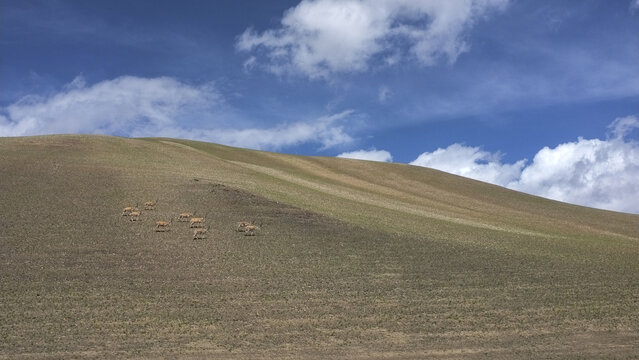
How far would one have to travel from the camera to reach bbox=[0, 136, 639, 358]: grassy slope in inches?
829

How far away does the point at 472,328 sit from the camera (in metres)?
22.9

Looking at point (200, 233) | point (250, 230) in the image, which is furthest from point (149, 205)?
point (250, 230)

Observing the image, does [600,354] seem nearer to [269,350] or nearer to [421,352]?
[421,352]

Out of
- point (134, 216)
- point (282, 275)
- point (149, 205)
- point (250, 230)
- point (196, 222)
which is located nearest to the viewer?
point (282, 275)

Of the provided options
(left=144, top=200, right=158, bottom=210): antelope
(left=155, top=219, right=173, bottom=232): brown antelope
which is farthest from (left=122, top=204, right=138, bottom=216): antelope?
(left=155, top=219, right=173, bottom=232): brown antelope

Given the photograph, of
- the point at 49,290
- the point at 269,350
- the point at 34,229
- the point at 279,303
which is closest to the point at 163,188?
the point at 34,229

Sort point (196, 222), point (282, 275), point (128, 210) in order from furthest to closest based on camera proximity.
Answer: point (128, 210), point (196, 222), point (282, 275)

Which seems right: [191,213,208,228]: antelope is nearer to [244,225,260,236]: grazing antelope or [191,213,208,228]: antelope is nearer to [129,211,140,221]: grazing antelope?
[244,225,260,236]: grazing antelope

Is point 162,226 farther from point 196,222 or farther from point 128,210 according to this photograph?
point 128,210

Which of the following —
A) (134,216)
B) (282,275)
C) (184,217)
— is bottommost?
(282,275)

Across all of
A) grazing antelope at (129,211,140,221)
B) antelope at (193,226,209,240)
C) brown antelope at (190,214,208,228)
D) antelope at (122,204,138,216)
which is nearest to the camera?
antelope at (193,226,209,240)

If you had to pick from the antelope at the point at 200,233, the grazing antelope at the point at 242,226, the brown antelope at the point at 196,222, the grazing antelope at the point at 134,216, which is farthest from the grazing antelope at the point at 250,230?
the grazing antelope at the point at 134,216

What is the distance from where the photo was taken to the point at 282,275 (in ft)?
95.8

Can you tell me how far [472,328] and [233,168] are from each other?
44.9 meters
